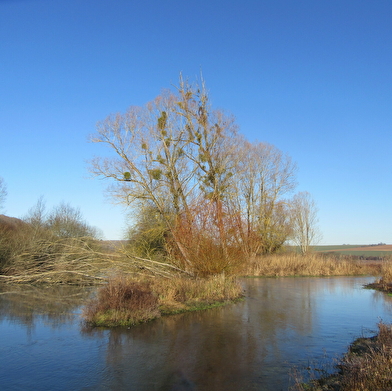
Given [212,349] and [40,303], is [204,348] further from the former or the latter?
[40,303]

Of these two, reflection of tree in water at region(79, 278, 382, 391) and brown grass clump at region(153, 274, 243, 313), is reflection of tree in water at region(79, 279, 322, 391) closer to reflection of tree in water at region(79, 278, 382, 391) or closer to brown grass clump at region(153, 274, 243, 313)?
reflection of tree in water at region(79, 278, 382, 391)

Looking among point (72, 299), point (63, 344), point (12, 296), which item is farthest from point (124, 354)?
point (12, 296)

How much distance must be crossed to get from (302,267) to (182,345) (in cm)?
2196

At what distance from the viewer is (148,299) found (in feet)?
37.4

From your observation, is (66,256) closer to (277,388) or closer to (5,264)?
(5,264)

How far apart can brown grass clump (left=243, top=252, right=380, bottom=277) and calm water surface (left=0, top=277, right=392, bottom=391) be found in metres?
13.1

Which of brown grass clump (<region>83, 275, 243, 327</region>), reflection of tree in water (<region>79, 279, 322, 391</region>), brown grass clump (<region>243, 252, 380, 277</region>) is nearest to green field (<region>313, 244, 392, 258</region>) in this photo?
brown grass clump (<region>243, 252, 380, 277</region>)

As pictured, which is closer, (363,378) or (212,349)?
(363,378)

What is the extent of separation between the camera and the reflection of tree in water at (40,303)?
12.2 metres

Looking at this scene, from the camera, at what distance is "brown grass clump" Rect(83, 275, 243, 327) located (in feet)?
35.3

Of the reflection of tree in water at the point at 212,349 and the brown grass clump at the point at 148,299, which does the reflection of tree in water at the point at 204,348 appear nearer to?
the reflection of tree in water at the point at 212,349

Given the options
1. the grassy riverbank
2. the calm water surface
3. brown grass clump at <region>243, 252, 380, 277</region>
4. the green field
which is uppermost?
the green field

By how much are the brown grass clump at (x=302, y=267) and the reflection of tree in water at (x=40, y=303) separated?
47.0 ft

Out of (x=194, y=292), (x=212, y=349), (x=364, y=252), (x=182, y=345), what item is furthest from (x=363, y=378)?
(x=364, y=252)
